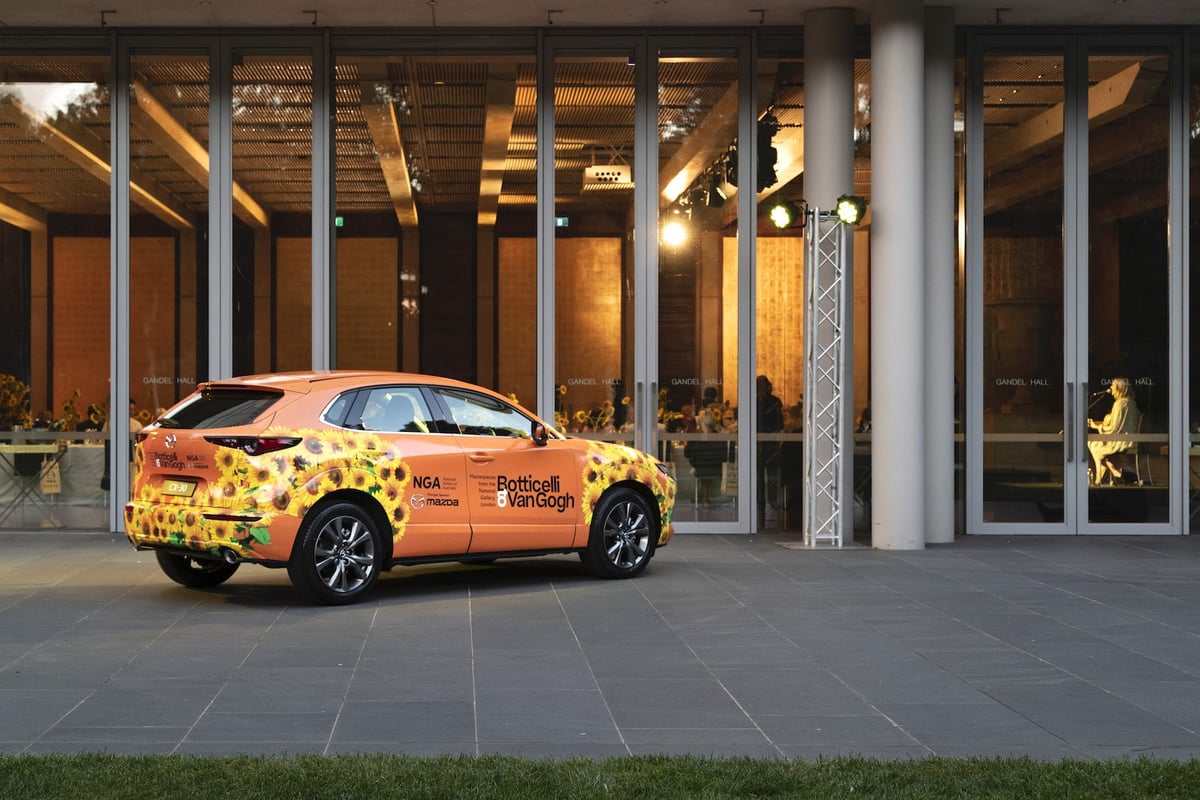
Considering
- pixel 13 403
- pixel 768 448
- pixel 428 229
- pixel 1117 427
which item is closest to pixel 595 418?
pixel 768 448

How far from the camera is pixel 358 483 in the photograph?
1004cm

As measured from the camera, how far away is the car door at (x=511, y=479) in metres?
10.8

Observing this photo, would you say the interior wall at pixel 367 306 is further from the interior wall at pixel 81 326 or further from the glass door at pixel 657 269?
the interior wall at pixel 81 326

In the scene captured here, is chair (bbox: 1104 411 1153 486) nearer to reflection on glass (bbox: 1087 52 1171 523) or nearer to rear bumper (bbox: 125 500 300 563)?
reflection on glass (bbox: 1087 52 1171 523)

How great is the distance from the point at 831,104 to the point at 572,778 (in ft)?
35.9

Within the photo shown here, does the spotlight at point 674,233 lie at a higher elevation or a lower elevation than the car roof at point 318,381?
higher

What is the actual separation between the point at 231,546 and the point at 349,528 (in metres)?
0.85

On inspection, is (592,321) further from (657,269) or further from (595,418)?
(595,418)

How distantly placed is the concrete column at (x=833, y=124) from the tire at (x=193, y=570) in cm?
641

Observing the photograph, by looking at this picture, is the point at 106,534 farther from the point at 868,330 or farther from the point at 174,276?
the point at 868,330

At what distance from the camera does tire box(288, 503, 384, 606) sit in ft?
32.3

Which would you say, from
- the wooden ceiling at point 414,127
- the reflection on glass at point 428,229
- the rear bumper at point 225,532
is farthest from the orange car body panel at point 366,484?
the wooden ceiling at point 414,127

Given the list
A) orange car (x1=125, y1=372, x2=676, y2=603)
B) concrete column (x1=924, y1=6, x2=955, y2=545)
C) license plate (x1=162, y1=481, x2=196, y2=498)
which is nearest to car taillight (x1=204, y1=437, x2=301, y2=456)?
orange car (x1=125, y1=372, x2=676, y2=603)

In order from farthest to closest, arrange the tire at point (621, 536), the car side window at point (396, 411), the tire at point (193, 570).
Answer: the tire at point (621, 536) → the tire at point (193, 570) → the car side window at point (396, 411)
